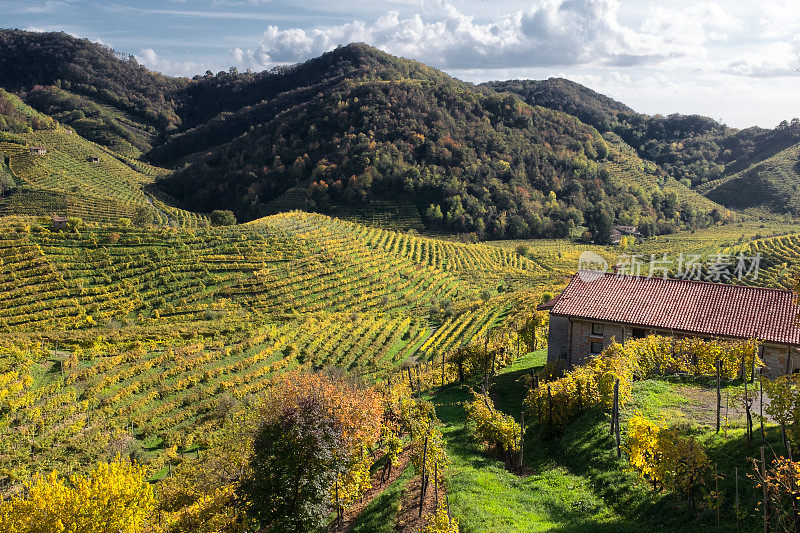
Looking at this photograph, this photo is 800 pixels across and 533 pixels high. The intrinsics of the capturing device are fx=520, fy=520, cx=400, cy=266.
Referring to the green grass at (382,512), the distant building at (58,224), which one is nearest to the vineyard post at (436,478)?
the green grass at (382,512)

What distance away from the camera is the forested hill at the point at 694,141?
16562 centimetres

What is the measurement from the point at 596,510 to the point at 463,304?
42.6 meters

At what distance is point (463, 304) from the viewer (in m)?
55.6

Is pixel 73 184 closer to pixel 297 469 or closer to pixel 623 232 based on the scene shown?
pixel 297 469

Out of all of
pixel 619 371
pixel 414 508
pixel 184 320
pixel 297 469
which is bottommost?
pixel 184 320

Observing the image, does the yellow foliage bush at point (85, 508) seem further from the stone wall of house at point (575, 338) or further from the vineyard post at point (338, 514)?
the stone wall of house at point (575, 338)

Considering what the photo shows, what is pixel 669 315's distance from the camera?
2528 cm

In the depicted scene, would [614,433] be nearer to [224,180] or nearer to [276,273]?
[276,273]

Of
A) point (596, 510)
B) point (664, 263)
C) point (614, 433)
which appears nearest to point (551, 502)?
point (596, 510)

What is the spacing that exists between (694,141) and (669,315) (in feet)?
608

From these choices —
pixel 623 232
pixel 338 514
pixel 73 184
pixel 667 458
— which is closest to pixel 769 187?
pixel 623 232

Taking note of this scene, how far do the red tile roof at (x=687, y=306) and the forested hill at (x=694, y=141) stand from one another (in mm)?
150261

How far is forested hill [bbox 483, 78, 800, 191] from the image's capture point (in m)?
166

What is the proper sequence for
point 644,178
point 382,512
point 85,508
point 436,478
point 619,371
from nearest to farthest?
point 85,508 → point 436,478 → point 382,512 → point 619,371 → point 644,178
